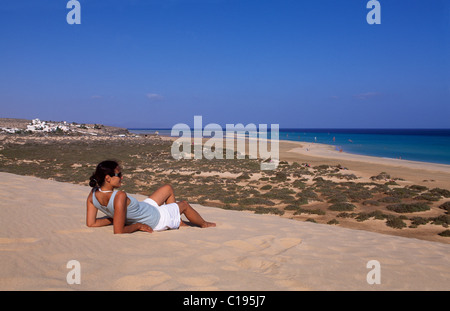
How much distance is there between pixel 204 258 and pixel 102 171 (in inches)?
75.4

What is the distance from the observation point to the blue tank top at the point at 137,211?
4.71 metres

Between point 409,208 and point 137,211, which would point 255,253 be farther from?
point 409,208

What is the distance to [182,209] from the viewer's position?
18.2ft

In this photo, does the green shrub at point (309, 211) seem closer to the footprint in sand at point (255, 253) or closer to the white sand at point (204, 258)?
the white sand at point (204, 258)

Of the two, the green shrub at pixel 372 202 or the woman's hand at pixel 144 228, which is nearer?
the woman's hand at pixel 144 228

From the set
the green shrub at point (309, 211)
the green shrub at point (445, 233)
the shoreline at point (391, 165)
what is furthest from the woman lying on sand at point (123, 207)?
the shoreline at point (391, 165)

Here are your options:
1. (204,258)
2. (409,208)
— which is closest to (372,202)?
(409,208)

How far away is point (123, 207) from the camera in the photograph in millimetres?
4555

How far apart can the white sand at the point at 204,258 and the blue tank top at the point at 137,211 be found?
0.22 m

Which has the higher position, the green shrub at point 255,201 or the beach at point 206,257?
the beach at point 206,257

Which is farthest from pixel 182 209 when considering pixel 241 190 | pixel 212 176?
pixel 212 176
